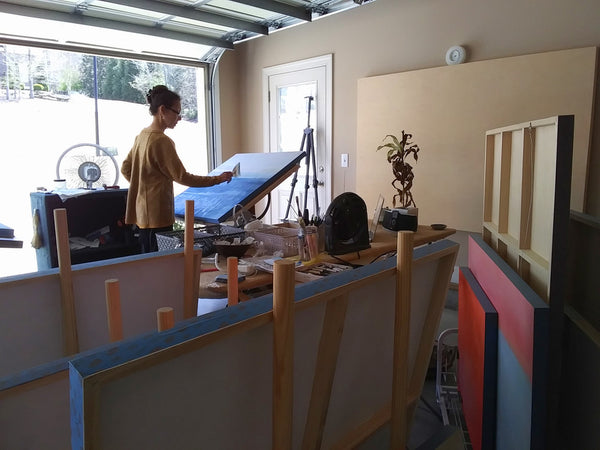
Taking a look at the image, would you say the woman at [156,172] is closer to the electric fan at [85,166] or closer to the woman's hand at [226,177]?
the woman's hand at [226,177]

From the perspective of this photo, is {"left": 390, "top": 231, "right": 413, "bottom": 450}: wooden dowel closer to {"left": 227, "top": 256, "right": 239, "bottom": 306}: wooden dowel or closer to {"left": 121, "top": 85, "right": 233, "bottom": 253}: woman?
{"left": 227, "top": 256, "right": 239, "bottom": 306}: wooden dowel

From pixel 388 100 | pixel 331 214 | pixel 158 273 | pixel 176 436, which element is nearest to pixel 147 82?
pixel 388 100

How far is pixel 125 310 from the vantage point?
4.41 ft

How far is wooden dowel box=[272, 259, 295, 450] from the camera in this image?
739 mm

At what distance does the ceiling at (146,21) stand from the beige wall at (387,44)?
0.29 m

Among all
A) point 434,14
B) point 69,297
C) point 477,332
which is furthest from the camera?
point 434,14

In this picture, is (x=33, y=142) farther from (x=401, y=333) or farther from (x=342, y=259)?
(x=401, y=333)

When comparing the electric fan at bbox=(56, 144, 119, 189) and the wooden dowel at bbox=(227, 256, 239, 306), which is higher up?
the electric fan at bbox=(56, 144, 119, 189)

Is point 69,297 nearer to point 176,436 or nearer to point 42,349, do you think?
point 42,349

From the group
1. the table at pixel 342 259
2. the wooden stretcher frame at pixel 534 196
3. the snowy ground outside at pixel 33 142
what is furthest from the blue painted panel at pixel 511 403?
the snowy ground outside at pixel 33 142

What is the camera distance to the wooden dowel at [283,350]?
739mm

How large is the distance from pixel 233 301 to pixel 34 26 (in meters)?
3.82

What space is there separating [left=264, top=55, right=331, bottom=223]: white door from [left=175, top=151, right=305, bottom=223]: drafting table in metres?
1.24

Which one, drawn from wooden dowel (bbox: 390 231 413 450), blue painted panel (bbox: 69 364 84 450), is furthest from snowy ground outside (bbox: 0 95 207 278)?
blue painted panel (bbox: 69 364 84 450)
